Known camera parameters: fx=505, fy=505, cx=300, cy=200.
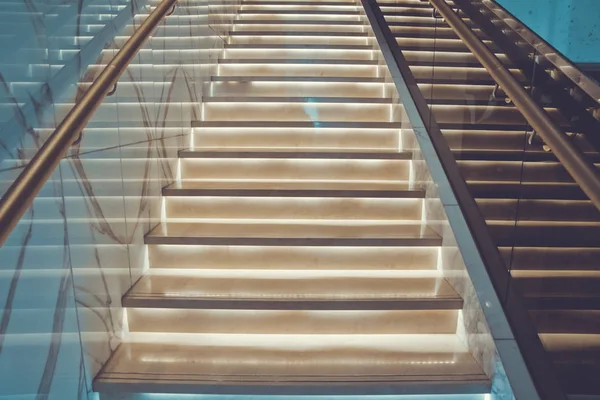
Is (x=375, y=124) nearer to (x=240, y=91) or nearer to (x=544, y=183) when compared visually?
(x=240, y=91)

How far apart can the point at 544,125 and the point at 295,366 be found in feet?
4.23

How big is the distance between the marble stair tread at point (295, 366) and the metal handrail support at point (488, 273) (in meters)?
0.20

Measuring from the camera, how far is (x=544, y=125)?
1716 millimetres

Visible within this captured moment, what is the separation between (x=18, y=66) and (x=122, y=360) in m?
1.21

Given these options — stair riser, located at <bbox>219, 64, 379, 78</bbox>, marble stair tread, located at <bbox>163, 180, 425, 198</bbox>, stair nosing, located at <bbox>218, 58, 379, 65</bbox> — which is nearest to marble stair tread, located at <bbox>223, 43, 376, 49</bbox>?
stair nosing, located at <bbox>218, 58, 379, 65</bbox>

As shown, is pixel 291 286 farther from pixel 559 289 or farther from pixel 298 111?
pixel 298 111

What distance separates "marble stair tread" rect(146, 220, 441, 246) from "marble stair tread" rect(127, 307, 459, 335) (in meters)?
0.41

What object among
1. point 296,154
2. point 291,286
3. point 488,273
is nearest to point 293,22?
point 296,154

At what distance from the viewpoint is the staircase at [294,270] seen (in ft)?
6.52

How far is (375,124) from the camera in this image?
11.5 feet

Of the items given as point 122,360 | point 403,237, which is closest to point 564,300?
point 403,237

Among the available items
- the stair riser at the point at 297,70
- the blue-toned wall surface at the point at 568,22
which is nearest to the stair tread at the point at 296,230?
the stair riser at the point at 297,70

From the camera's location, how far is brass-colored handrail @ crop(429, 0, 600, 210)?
4.78 feet

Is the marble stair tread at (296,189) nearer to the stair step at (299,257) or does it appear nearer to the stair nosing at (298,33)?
the stair step at (299,257)
